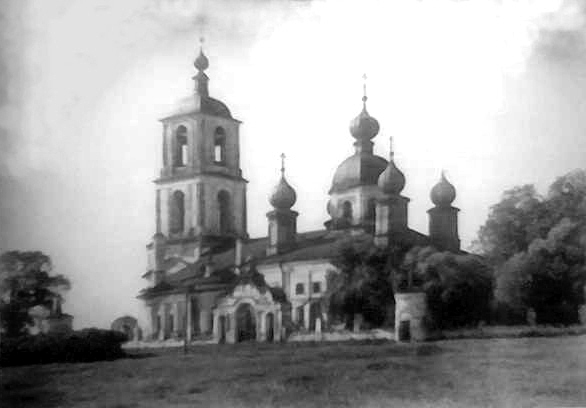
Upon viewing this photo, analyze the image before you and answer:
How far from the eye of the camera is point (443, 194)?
5020 millimetres

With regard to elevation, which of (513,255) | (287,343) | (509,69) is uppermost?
(509,69)

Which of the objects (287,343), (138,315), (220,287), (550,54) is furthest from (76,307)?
(550,54)

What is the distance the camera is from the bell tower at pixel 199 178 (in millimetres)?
5051

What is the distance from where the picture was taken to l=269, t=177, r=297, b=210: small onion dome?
5.04 m

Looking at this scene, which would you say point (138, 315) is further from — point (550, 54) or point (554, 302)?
point (550, 54)

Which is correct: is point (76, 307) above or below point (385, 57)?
below

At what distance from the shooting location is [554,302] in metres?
4.90

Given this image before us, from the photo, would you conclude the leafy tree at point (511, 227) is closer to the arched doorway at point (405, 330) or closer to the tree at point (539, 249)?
the tree at point (539, 249)

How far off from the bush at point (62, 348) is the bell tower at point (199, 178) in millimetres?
578

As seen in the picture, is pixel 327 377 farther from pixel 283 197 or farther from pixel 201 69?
pixel 201 69

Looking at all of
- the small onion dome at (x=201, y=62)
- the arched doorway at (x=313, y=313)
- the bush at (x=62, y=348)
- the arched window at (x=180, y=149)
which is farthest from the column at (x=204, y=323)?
the small onion dome at (x=201, y=62)

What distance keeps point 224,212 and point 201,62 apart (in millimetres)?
733

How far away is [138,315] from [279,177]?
3.11ft

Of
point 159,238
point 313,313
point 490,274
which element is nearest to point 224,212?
point 159,238
